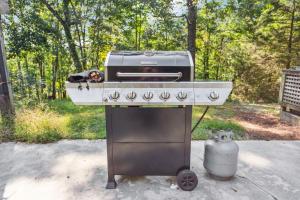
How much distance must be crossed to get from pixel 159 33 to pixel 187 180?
703cm

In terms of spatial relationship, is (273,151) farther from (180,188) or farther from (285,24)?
(285,24)

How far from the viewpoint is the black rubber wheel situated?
2146 millimetres

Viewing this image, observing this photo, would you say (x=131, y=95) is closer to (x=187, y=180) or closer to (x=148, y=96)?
(x=148, y=96)

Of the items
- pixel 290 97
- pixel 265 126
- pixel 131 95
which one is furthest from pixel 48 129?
pixel 290 97

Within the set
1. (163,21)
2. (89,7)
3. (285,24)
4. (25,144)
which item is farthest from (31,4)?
(285,24)

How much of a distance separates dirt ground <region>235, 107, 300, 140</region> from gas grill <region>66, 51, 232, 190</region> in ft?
6.87

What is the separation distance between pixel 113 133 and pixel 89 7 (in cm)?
643

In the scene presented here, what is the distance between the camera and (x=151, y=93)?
1.89m

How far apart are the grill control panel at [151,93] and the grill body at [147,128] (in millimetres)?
86

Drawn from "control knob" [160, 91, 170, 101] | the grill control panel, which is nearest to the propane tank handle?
the grill control panel

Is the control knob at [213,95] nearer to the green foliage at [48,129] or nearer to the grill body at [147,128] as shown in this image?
the grill body at [147,128]

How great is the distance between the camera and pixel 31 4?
731cm

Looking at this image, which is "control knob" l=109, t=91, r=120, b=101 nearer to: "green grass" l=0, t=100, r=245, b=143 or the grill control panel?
the grill control panel

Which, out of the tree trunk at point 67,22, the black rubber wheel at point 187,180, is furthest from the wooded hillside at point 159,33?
the black rubber wheel at point 187,180
